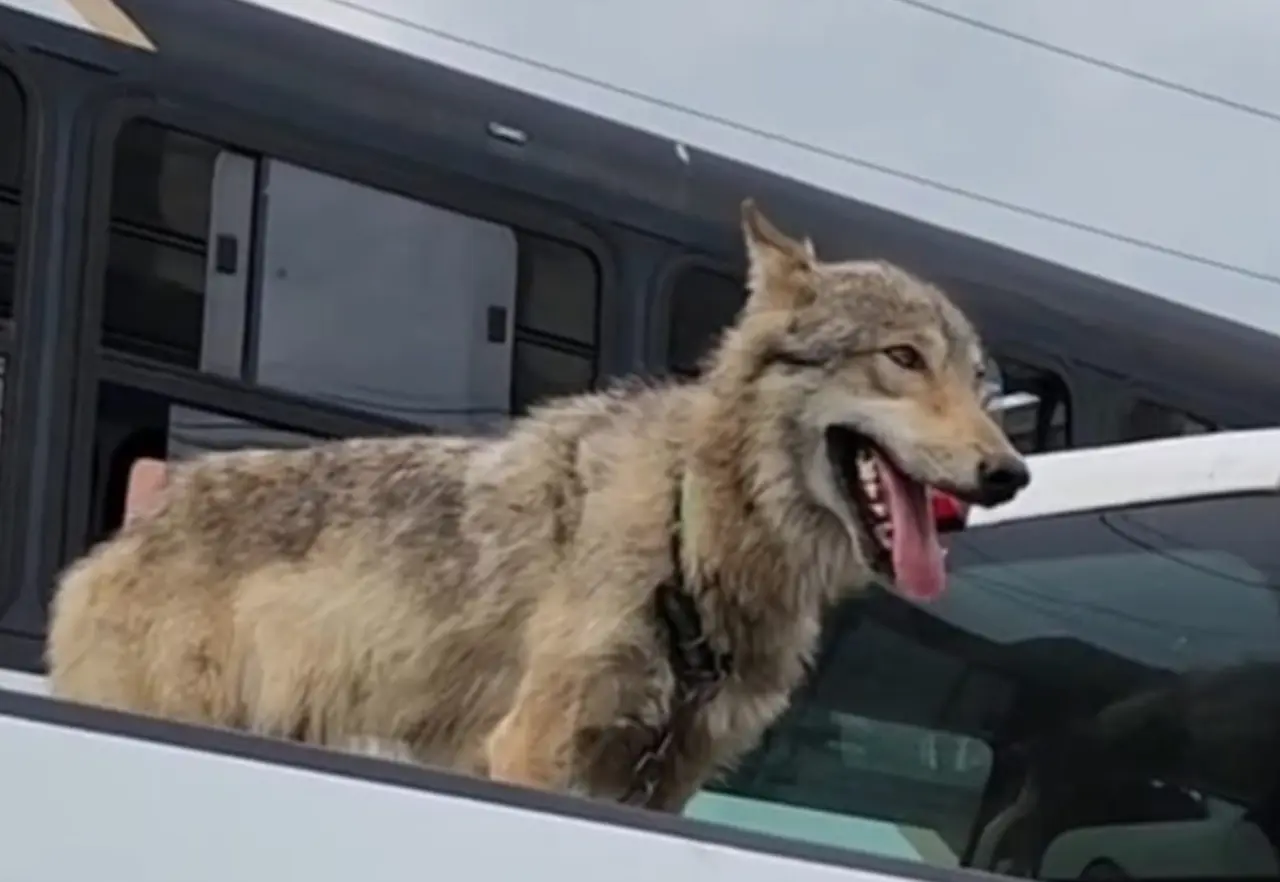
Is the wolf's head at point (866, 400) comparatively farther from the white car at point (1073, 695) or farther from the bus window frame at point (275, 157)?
the bus window frame at point (275, 157)

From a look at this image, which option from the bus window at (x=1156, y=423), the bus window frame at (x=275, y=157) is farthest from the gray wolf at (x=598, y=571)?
the bus window at (x=1156, y=423)

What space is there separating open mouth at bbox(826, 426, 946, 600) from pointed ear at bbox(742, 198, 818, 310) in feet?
0.92

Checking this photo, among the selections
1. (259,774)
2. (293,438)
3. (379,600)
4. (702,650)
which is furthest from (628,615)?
(293,438)

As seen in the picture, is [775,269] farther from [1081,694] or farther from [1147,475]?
[1081,694]

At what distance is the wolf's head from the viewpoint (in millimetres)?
3426

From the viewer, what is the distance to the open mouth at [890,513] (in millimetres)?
3361

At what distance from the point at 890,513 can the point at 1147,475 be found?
531 millimetres

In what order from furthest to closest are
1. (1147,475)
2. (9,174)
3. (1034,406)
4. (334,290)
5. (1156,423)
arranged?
(1156,423) < (1034,406) < (334,290) < (9,174) < (1147,475)

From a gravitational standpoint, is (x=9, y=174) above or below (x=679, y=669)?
above

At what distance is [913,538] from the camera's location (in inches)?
135

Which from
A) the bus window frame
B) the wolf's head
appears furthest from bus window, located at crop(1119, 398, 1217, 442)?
the wolf's head

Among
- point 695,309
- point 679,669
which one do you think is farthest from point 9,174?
point 679,669

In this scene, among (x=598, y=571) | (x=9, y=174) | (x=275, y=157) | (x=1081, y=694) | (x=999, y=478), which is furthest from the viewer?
(x=275, y=157)

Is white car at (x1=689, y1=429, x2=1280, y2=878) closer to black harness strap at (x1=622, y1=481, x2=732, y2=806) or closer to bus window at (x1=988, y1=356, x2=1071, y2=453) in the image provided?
black harness strap at (x1=622, y1=481, x2=732, y2=806)
